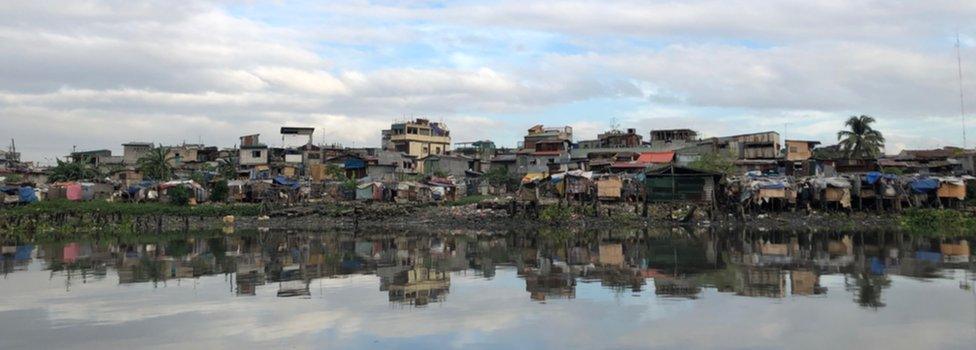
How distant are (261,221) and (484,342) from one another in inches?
1500

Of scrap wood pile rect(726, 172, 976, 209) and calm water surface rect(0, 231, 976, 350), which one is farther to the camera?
scrap wood pile rect(726, 172, 976, 209)

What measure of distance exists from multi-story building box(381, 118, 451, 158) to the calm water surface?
165ft

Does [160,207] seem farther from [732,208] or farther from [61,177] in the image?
[732,208]

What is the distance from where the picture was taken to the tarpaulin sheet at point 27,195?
50.9 meters

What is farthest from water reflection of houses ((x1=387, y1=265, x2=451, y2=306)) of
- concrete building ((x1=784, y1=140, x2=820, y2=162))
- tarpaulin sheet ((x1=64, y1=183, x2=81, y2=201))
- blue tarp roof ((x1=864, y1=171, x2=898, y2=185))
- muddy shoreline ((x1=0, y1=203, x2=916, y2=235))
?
concrete building ((x1=784, y1=140, x2=820, y2=162))

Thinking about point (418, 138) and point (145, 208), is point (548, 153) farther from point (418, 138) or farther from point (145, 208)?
point (145, 208)

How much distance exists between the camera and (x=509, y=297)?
52.9 feet

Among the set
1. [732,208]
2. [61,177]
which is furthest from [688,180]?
[61,177]

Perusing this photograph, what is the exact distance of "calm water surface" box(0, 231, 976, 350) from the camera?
12.1 meters

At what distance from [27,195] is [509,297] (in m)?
48.3

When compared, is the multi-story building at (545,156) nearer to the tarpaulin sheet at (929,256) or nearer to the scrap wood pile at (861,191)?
the scrap wood pile at (861,191)

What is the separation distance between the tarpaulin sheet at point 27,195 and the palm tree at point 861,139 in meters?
61.6

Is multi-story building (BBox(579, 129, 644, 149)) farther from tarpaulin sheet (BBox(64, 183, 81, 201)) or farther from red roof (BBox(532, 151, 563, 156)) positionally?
tarpaulin sheet (BBox(64, 183, 81, 201))

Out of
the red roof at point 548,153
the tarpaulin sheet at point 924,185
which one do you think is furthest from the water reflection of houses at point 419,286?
the red roof at point 548,153
